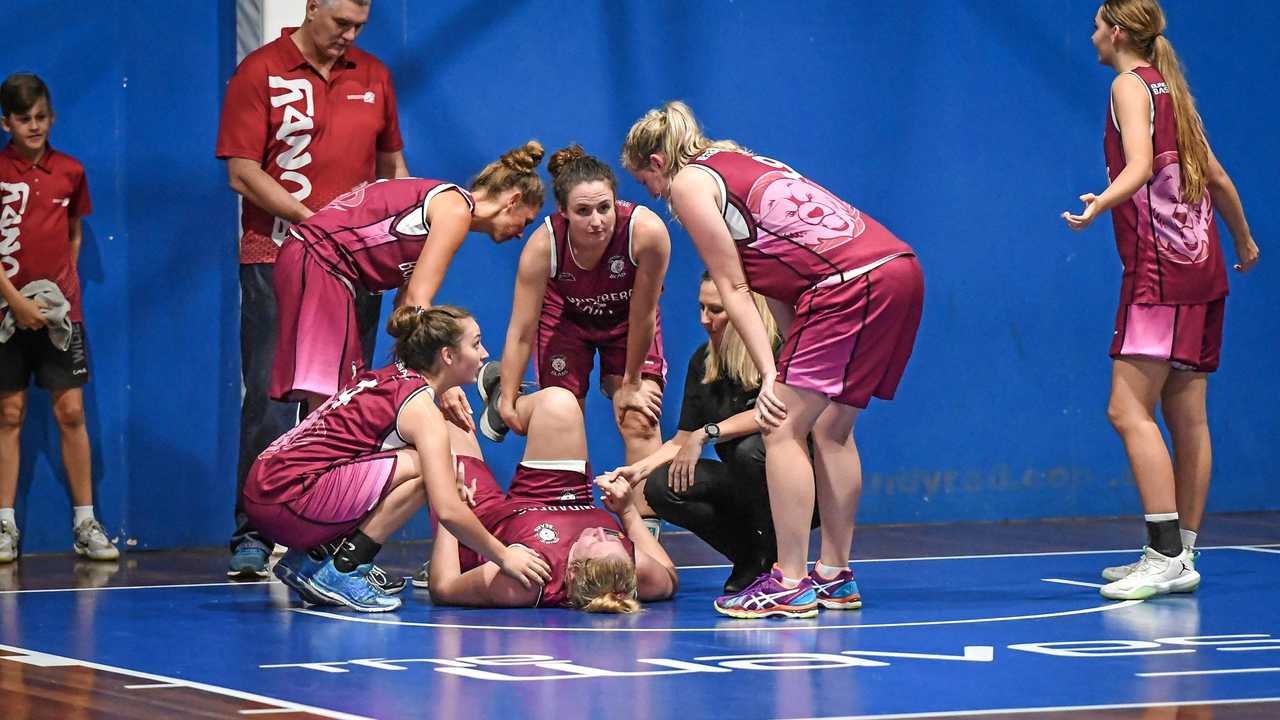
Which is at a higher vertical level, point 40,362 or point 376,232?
point 376,232

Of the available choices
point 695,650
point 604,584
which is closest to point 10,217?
point 604,584

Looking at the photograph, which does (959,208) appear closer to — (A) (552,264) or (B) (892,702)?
(A) (552,264)

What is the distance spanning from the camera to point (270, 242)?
6.09 meters

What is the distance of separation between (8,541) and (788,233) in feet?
10.3

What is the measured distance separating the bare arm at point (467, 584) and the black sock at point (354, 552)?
18 centimetres

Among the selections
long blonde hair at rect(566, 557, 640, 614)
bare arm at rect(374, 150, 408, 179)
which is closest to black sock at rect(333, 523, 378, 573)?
long blonde hair at rect(566, 557, 640, 614)

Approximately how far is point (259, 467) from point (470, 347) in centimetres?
70

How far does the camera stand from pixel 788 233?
4648 millimetres

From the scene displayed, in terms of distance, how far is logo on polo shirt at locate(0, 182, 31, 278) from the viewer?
6262 millimetres

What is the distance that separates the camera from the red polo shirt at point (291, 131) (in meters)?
5.99

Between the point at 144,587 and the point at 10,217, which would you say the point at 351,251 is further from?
the point at 10,217

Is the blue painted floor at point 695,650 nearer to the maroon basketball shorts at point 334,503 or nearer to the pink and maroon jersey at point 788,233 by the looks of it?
the maroon basketball shorts at point 334,503

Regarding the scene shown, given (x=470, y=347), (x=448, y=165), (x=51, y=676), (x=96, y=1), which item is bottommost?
(x=51, y=676)

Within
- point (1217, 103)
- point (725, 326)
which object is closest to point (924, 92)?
point (1217, 103)
